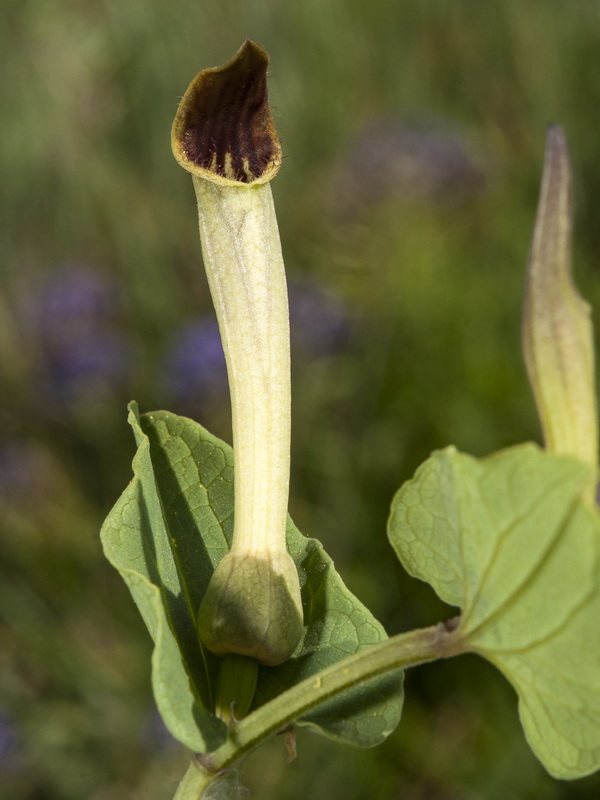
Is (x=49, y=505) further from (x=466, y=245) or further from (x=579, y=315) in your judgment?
(x=579, y=315)

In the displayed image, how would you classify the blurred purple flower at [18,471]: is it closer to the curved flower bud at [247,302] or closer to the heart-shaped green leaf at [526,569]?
the curved flower bud at [247,302]

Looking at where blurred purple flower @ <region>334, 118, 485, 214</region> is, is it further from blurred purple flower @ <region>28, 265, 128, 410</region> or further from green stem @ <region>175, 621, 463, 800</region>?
green stem @ <region>175, 621, 463, 800</region>

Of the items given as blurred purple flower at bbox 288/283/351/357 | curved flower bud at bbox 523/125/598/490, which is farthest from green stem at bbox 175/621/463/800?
blurred purple flower at bbox 288/283/351/357

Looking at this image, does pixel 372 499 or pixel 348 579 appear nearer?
pixel 348 579

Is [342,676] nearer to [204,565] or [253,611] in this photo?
[253,611]

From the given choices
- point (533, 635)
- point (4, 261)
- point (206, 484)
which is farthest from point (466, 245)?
point (533, 635)
